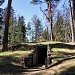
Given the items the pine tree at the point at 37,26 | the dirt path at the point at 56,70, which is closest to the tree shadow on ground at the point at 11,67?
the dirt path at the point at 56,70

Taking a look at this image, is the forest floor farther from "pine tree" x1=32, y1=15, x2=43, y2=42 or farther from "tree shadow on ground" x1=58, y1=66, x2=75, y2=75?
"pine tree" x1=32, y1=15, x2=43, y2=42

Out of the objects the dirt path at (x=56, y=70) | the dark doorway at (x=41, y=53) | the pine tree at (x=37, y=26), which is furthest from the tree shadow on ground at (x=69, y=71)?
the pine tree at (x=37, y=26)

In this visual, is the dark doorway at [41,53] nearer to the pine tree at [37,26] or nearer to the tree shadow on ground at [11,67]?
the tree shadow on ground at [11,67]

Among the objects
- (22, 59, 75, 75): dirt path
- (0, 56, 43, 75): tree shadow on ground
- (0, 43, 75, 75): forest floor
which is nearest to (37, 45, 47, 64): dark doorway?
Answer: (0, 43, 75, 75): forest floor

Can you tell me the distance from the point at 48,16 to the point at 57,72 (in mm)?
22645

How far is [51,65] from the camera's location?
55.3ft

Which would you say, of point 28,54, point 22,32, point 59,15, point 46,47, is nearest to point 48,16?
point 46,47

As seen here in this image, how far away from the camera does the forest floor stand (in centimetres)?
1437

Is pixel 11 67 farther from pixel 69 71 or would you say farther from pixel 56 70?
pixel 69 71

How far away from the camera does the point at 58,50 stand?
875 inches

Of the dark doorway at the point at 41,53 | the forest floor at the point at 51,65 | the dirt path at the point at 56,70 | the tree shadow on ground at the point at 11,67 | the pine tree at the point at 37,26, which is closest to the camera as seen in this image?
the dirt path at the point at 56,70

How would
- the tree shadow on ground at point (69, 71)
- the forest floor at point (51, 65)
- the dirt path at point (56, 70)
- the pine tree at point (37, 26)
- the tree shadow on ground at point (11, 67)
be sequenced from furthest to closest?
the pine tree at point (37, 26), the tree shadow on ground at point (11, 67), the forest floor at point (51, 65), the dirt path at point (56, 70), the tree shadow on ground at point (69, 71)

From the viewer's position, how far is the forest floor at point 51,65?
14.4 metres

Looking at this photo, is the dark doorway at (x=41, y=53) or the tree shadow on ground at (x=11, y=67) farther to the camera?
the dark doorway at (x=41, y=53)
